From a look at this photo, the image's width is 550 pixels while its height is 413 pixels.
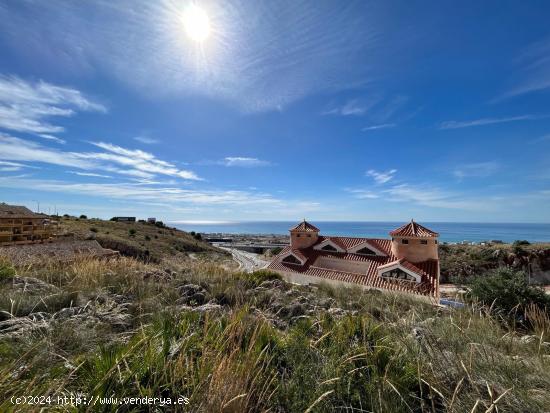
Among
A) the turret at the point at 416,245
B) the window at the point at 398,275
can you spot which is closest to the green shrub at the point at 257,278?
the window at the point at 398,275

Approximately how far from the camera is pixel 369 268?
17.5 m

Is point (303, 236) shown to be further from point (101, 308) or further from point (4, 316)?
point (4, 316)

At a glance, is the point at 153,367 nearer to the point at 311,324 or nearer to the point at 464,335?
the point at 311,324

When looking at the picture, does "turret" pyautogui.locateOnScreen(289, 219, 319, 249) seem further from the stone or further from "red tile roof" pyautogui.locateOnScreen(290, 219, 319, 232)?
the stone

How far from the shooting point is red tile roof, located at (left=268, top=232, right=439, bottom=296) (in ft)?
47.4

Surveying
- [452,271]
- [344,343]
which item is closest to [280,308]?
[344,343]

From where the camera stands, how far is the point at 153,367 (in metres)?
1.79

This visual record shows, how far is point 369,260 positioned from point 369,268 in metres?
1.03

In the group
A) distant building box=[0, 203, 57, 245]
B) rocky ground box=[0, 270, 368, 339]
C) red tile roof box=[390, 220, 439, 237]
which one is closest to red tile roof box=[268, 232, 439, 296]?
red tile roof box=[390, 220, 439, 237]

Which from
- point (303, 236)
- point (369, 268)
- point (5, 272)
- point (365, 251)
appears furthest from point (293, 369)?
point (303, 236)

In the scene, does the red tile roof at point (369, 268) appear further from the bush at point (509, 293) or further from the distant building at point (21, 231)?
the distant building at point (21, 231)

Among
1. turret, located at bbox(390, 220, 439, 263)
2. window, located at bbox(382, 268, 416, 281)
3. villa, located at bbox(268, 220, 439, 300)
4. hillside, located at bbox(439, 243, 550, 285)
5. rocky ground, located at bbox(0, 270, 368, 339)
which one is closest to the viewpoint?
rocky ground, located at bbox(0, 270, 368, 339)

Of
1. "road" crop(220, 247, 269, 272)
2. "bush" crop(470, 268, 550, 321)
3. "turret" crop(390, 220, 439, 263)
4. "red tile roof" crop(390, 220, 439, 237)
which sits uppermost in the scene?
"red tile roof" crop(390, 220, 439, 237)

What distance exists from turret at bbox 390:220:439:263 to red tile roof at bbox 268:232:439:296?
1.47 ft
